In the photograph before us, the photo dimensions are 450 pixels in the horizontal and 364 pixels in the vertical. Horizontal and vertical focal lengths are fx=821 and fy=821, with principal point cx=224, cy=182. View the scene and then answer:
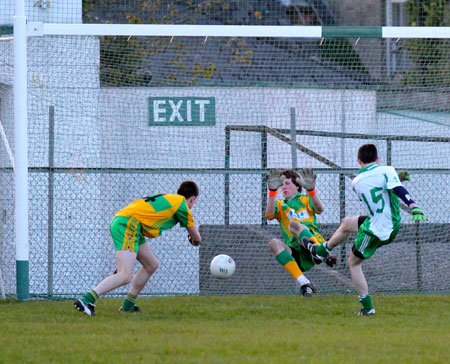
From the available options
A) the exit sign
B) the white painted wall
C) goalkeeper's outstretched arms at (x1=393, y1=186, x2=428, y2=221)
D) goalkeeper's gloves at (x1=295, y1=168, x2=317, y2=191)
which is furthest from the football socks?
the white painted wall

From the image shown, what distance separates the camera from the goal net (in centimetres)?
1098

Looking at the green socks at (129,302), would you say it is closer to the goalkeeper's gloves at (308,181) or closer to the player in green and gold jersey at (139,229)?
the player in green and gold jersey at (139,229)

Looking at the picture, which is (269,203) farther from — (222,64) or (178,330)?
(222,64)

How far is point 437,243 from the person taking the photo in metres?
11.5

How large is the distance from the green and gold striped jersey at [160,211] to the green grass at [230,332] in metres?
0.96

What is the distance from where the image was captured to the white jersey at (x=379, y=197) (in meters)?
8.08

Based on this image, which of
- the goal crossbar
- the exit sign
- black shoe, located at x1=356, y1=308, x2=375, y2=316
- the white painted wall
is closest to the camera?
black shoe, located at x1=356, y1=308, x2=375, y2=316

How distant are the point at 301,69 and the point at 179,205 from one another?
972cm

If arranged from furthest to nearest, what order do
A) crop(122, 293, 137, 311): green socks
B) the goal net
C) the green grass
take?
the goal net, crop(122, 293, 137, 311): green socks, the green grass

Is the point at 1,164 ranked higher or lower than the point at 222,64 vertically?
lower

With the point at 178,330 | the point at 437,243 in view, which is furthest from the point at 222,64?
the point at 178,330

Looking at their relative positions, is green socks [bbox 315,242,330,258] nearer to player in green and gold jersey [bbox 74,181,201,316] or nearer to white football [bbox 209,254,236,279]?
white football [bbox 209,254,236,279]

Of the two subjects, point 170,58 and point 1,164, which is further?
point 170,58

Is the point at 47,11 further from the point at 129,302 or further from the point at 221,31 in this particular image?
the point at 129,302
